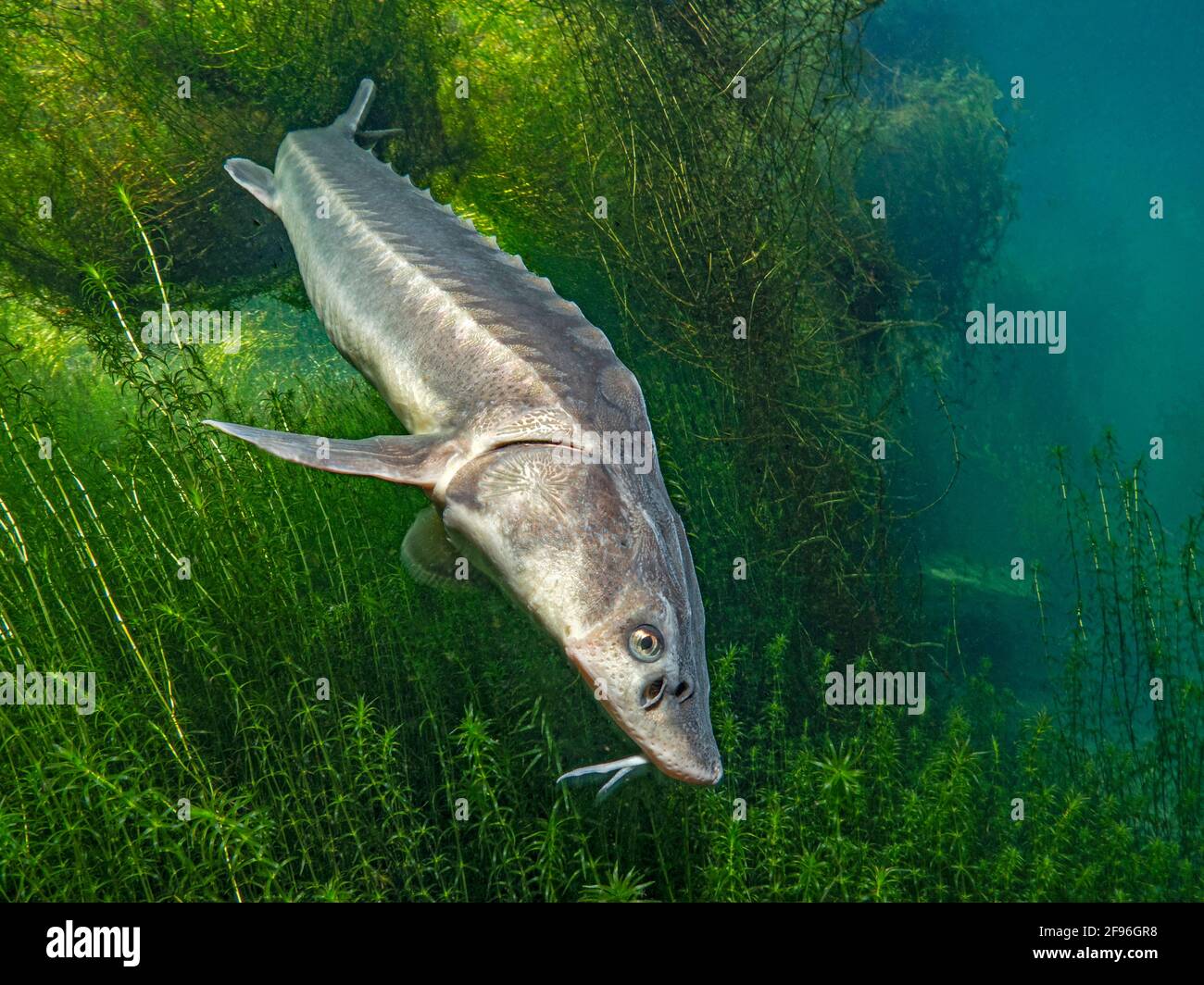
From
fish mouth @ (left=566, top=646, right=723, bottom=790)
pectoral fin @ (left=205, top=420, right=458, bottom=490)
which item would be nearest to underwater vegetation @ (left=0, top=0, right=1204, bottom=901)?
fish mouth @ (left=566, top=646, right=723, bottom=790)

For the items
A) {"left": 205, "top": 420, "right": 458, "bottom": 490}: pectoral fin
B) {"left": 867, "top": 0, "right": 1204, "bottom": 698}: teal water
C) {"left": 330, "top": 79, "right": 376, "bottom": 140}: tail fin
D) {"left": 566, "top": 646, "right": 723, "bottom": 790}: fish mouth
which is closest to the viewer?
{"left": 566, "top": 646, "right": 723, "bottom": 790}: fish mouth

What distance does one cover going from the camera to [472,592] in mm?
4062

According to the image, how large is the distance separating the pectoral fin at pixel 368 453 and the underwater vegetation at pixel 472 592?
3.18 ft

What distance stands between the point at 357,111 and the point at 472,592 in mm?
4117

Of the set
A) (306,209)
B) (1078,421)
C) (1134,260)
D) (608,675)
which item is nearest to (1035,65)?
(1134,260)

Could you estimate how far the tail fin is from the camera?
576cm

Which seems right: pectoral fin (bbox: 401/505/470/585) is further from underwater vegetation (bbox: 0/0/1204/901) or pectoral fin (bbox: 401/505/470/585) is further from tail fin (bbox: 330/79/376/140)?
tail fin (bbox: 330/79/376/140)

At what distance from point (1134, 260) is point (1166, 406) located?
4.67 meters

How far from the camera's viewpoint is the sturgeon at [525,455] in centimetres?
247

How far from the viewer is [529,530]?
2.70 meters

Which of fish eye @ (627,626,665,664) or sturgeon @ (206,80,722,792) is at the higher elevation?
sturgeon @ (206,80,722,792)

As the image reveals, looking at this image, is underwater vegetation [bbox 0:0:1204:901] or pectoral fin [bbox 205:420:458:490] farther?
underwater vegetation [bbox 0:0:1204:901]
